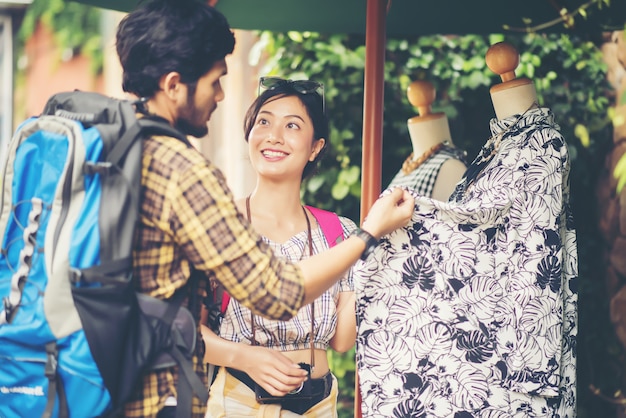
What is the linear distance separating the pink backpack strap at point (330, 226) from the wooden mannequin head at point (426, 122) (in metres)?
0.89

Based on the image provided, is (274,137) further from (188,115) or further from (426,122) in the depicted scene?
(426,122)

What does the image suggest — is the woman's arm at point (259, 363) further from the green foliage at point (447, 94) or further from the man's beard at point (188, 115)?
the green foliage at point (447, 94)

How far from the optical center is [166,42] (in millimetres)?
1982

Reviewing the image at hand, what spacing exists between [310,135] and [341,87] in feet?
6.78

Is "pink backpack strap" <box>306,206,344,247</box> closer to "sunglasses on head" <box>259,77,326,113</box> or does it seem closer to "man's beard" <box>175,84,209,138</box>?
"sunglasses on head" <box>259,77,326,113</box>

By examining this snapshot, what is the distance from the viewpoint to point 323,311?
2.67 meters

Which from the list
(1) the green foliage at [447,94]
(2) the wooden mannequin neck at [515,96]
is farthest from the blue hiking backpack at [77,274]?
(1) the green foliage at [447,94]

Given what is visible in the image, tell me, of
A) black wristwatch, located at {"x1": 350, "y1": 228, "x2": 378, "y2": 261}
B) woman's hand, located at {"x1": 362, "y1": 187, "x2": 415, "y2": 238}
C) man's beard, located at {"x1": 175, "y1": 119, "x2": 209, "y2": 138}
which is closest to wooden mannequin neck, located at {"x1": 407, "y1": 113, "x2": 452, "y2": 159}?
woman's hand, located at {"x1": 362, "y1": 187, "x2": 415, "y2": 238}

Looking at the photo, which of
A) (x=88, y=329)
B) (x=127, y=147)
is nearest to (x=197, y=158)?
(x=127, y=147)

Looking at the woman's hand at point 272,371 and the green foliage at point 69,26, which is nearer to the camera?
the woman's hand at point 272,371

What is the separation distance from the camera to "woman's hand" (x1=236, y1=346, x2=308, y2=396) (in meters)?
2.48

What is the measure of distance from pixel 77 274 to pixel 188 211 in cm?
28

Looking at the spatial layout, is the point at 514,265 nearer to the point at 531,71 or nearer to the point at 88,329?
the point at 88,329

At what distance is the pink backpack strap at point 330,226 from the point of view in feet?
9.12
